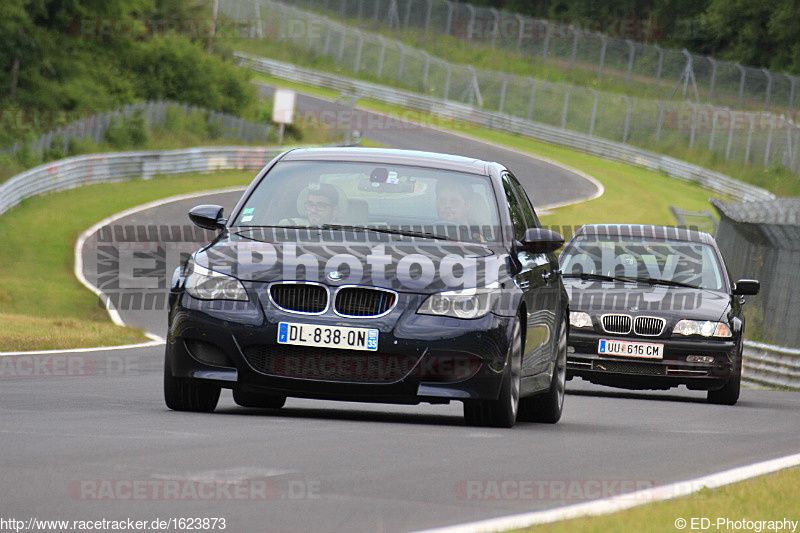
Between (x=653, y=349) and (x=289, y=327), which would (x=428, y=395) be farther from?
(x=653, y=349)

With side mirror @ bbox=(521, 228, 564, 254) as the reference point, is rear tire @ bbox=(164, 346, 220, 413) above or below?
below

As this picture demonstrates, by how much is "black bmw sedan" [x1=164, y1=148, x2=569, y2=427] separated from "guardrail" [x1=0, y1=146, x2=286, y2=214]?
26.7 metres

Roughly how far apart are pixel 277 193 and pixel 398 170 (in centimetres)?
80

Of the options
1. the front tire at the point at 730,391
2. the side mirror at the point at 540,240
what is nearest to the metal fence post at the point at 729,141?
the front tire at the point at 730,391

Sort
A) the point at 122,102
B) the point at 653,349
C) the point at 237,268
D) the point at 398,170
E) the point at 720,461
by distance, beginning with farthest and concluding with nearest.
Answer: the point at 122,102, the point at 653,349, the point at 398,170, the point at 237,268, the point at 720,461

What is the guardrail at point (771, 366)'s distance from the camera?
1947cm

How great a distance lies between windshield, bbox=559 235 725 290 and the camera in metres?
15.3

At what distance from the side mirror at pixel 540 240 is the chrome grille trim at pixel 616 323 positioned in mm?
4968

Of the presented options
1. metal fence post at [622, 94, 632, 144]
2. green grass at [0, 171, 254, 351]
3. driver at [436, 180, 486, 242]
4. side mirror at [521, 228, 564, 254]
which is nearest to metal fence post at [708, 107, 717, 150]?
metal fence post at [622, 94, 632, 144]

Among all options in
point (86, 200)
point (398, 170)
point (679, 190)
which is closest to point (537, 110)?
point (679, 190)

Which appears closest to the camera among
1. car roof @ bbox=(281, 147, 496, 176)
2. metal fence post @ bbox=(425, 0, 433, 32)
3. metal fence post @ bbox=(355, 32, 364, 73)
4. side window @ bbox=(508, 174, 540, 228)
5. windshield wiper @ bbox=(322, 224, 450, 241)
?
windshield wiper @ bbox=(322, 224, 450, 241)

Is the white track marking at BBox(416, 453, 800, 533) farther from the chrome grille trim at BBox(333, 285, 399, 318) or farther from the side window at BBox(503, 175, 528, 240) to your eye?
the side window at BBox(503, 175, 528, 240)

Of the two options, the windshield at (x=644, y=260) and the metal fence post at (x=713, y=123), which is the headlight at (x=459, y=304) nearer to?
the windshield at (x=644, y=260)

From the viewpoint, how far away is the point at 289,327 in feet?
27.4
